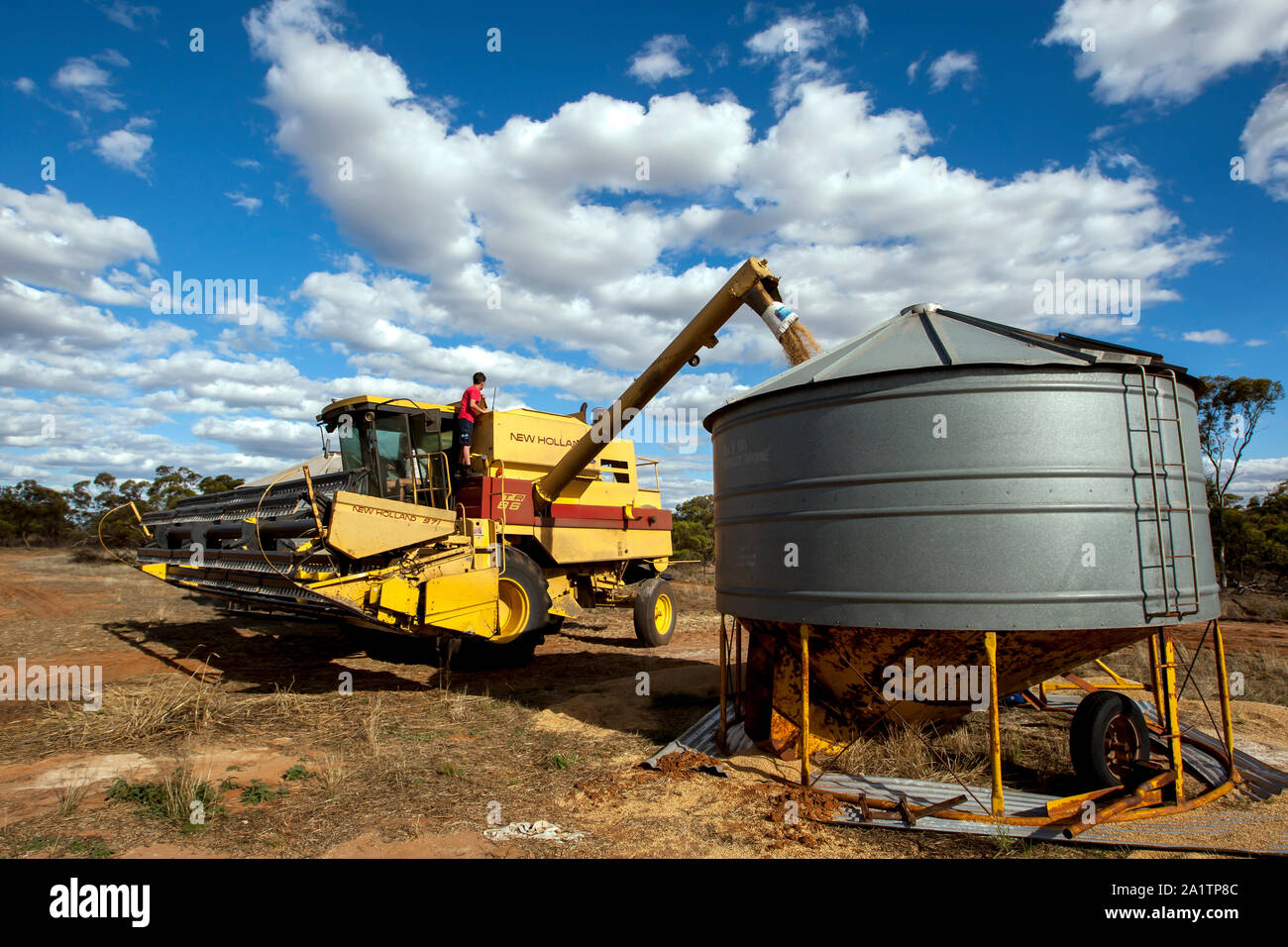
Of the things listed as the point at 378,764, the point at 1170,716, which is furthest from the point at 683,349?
the point at 1170,716

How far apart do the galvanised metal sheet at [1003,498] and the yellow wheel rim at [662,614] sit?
816 cm

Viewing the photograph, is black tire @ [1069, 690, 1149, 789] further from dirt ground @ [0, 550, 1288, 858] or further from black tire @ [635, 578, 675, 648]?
black tire @ [635, 578, 675, 648]

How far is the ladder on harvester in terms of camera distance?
525 cm

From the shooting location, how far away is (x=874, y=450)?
18.1 feet

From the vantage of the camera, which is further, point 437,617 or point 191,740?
point 437,617

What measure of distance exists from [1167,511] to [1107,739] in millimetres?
1799

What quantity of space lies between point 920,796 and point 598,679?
5.79 meters

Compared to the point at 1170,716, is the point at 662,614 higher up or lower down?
A: higher up

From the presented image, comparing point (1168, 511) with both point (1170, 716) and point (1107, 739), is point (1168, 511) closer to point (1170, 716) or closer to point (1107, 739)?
point (1170, 716)

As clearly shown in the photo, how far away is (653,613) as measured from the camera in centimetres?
1363

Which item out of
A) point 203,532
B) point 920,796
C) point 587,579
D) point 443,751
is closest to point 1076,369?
point 920,796

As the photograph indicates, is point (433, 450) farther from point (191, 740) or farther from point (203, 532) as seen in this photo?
point (191, 740)

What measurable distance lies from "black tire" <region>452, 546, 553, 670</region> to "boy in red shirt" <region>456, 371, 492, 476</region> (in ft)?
4.96
